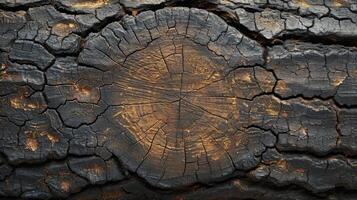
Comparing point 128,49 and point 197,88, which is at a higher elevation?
point 128,49

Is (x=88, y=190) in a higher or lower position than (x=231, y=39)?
lower

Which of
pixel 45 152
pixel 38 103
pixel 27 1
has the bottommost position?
pixel 45 152

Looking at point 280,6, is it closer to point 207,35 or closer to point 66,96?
point 207,35

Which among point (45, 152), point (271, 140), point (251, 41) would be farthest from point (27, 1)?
point (271, 140)

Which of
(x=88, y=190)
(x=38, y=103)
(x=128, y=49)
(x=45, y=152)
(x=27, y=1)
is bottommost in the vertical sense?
(x=88, y=190)

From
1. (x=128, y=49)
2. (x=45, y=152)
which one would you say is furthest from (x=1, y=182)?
(x=128, y=49)

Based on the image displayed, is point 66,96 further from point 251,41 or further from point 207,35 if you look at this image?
point 251,41
